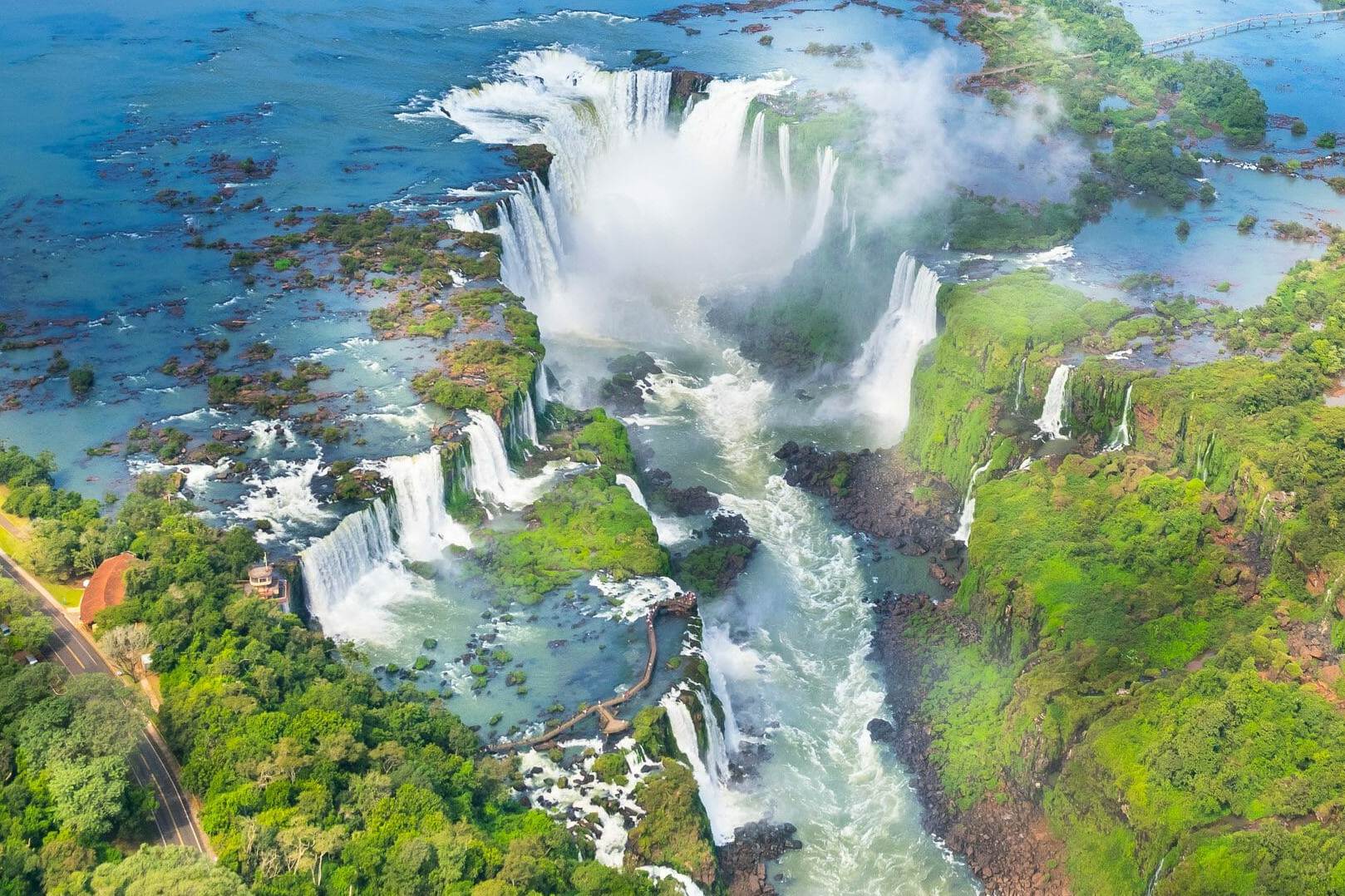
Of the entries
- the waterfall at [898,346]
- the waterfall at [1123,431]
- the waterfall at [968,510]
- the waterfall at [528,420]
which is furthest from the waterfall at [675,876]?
the waterfall at [898,346]

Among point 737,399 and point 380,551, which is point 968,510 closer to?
point 737,399

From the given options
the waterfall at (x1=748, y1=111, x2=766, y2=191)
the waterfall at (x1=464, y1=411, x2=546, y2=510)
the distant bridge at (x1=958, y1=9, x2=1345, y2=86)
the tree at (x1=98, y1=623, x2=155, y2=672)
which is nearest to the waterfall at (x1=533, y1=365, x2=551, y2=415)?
the waterfall at (x1=464, y1=411, x2=546, y2=510)

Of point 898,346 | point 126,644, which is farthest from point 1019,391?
point 126,644

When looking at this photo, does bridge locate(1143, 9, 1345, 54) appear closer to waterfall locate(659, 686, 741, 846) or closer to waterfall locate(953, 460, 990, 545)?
waterfall locate(953, 460, 990, 545)

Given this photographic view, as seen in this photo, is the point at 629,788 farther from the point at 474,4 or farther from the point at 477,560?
the point at 474,4

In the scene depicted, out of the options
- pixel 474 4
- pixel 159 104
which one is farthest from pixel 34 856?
pixel 474 4
